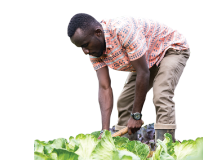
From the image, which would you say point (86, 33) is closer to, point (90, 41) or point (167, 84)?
point (90, 41)

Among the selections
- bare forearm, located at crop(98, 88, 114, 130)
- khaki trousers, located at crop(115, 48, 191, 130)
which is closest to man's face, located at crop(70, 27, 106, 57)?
bare forearm, located at crop(98, 88, 114, 130)

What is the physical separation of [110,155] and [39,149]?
44 centimetres

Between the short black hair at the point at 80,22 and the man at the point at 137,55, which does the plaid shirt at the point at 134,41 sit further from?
the short black hair at the point at 80,22

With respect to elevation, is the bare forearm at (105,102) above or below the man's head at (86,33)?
below

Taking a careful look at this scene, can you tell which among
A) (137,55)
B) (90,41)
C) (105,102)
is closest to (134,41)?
(137,55)

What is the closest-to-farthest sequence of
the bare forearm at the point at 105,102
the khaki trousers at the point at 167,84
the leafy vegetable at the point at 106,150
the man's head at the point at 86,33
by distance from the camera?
the leafy vegetable at the point at 106,150 → the man's head at the point at 86,33 → the khaki trousers at the point at 167,84 → the bare forearm at the point at 105,102

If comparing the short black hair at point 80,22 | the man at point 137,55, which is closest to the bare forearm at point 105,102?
the man at point 137,55

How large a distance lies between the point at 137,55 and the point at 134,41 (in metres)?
0.13

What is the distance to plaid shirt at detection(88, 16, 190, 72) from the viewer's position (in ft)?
7.93

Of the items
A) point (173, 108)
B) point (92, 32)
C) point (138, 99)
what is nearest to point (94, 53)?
point (92, 32)

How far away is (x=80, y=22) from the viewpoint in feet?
7.69

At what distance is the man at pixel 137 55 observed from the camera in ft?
7.89

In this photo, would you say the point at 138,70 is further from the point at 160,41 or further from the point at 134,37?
the point at 160,41

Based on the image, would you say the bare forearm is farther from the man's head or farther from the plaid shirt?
the man's head
